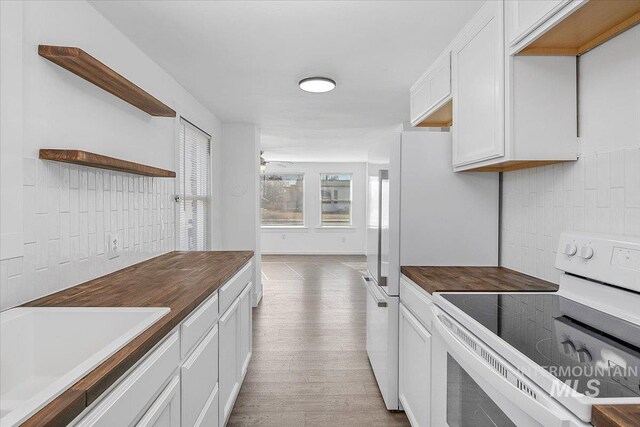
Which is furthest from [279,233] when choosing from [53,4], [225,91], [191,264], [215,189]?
[53,4]

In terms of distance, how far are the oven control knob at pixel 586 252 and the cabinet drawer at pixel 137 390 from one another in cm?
158

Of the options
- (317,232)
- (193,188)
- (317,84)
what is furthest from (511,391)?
(317,232)

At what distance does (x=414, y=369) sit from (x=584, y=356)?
111 centimetres

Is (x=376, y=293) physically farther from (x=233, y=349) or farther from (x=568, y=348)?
(x=568, y=348)

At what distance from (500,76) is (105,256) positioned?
2.20 metres

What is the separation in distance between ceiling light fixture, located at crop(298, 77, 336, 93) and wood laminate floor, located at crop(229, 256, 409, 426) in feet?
7.44

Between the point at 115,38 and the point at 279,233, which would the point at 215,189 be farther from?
the point at 279,233

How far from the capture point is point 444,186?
89.3 inches

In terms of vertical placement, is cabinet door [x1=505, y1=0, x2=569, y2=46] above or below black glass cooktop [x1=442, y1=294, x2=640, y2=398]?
above

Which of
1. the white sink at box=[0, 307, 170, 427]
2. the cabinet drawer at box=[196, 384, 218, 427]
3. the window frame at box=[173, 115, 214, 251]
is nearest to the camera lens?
the white sink at box=[0, 307, 170, 427]

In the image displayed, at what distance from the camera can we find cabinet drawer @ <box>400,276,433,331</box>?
174cm

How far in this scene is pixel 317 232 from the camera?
9102mm

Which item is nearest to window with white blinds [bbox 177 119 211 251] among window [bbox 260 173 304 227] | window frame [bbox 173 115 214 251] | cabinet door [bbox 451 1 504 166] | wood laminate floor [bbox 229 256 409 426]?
window frame [bbox 173 115 214 251]

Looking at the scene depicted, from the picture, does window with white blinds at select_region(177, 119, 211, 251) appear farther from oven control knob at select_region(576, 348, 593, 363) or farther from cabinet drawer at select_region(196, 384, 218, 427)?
oven control knob at select_region(576, 348, 593, 363)
